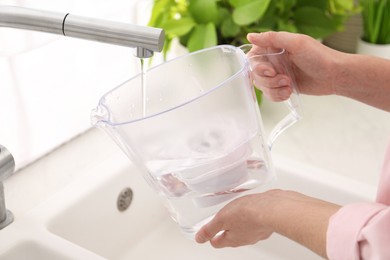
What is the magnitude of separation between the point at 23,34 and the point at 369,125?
66 cm

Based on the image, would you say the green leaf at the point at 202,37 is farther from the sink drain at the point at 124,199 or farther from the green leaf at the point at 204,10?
the sink drain at the point at 124,199

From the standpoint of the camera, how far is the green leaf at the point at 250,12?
41.0 inches

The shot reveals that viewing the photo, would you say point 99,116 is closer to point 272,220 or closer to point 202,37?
point 272,220

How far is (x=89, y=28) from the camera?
0.58 m

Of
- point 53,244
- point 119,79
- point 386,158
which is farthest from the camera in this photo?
point 119,79

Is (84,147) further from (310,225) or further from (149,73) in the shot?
(310,225)

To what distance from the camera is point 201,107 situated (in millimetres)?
573

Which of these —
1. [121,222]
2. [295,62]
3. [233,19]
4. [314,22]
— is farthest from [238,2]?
[121,222]

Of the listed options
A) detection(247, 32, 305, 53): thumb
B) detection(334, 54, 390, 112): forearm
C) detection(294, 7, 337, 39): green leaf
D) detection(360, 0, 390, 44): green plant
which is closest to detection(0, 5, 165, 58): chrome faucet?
detection(247, 32, 305, 53): thumb

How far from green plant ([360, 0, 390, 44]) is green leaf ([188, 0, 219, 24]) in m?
0.37

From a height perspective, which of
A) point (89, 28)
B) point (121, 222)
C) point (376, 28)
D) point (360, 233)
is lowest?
point (121, 222)

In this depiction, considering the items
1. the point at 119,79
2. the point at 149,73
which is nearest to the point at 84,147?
the point at 119,79

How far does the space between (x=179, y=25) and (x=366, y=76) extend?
17.1 inches

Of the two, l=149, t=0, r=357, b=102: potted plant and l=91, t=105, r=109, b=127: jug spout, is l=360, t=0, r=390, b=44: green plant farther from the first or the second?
l=91, t=105, r=109, b=127: jug spout
